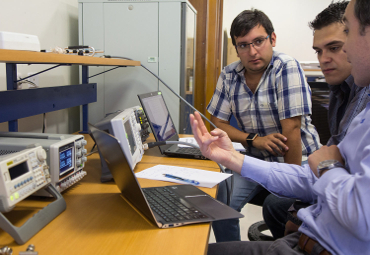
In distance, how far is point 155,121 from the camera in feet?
5.23

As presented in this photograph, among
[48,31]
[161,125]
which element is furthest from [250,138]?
[48,31]

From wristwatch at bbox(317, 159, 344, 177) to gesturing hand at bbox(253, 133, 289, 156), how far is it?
2.56 feet

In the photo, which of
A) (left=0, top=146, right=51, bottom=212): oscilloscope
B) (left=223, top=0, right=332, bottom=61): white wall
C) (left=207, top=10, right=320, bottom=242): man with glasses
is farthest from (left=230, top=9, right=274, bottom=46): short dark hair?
(left=223, top=0, right=332, bottom=61): white wall

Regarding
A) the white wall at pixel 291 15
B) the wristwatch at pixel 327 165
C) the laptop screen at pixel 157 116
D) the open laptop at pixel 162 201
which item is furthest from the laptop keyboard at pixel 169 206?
the white wall at pixel 291 15

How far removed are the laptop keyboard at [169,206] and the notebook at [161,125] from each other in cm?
49

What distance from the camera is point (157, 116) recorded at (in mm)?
1641

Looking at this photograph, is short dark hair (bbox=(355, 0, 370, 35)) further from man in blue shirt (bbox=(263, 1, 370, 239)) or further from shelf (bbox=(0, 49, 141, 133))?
shelf (bbox=(0, 49, 141, 133))

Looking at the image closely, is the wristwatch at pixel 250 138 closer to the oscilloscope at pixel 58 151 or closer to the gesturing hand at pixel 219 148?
the gesturing hand at pixel 219 148

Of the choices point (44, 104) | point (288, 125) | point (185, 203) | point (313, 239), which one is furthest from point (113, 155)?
point (288, 125)

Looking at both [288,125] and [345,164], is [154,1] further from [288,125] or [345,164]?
[345,164]

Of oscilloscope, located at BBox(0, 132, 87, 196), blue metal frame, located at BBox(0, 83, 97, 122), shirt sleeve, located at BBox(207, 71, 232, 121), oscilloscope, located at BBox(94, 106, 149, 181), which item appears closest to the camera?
oscilloscope, located at BBox(0, 132, 87, 196)

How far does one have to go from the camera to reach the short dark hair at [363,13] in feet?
2.41

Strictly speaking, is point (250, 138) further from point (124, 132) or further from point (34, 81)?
point (34, 81)

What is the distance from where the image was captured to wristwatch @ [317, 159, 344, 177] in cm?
83
